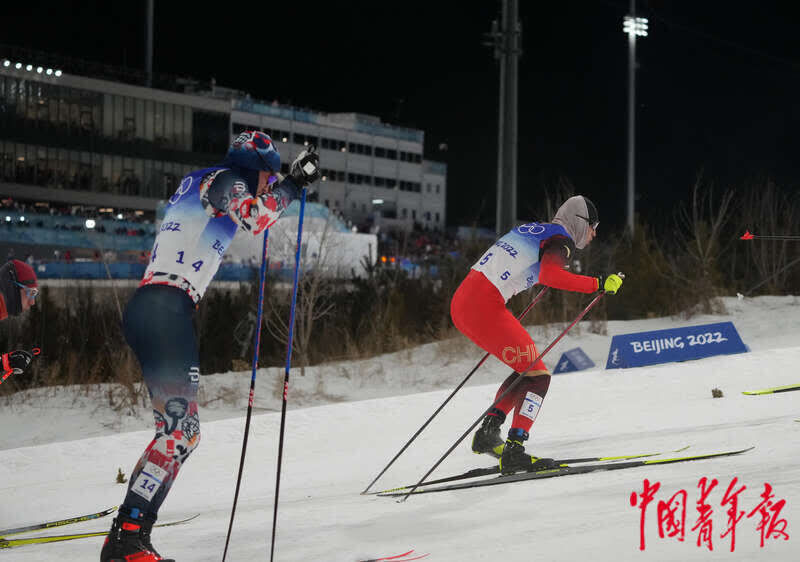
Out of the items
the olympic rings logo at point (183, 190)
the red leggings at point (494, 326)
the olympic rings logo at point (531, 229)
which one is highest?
the olympic rings logo at point (183, 190)

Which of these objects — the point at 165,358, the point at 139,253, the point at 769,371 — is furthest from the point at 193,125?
the point at 165,358

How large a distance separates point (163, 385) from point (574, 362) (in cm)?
865

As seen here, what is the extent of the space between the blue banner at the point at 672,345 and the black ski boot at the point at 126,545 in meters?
7.59

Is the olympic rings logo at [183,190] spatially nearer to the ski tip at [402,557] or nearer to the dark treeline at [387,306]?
the ski tip at [402,557]

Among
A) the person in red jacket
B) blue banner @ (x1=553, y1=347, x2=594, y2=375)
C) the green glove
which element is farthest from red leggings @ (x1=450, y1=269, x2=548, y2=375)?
blue banner @ (x1=553, y1=347, x2=594, y2=375)

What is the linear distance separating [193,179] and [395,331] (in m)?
13.0

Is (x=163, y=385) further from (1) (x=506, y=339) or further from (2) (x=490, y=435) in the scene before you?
(2) (x=490, y=435)

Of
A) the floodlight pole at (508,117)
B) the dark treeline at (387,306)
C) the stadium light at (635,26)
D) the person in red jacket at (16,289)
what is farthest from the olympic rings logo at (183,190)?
the stadium light at (635,26)

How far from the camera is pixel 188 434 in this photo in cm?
406

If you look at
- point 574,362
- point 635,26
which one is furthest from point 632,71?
point 574,362

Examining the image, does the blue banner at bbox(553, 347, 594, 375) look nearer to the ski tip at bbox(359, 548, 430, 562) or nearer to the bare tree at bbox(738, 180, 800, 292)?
the ski tip at bbox(359, 548, 430, 562)

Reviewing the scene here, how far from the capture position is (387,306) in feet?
58.2

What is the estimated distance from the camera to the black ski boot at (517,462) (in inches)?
229

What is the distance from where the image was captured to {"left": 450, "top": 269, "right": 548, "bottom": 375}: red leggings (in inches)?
232
